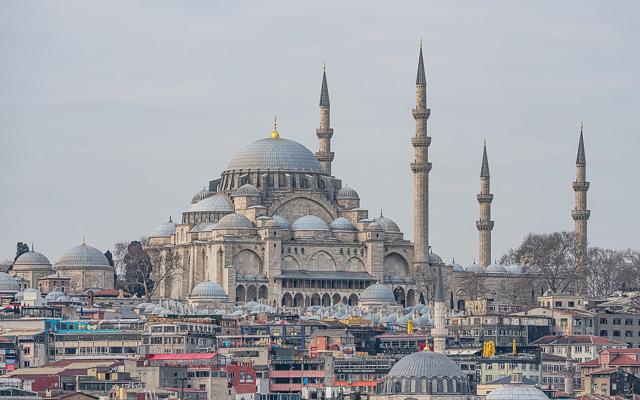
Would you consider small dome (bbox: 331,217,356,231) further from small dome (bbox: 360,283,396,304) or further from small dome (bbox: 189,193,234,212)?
small dome (bbox: 360,283,396,304)

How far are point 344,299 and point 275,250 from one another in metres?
3.73

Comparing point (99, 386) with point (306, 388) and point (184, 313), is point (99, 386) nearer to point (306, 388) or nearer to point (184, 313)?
point (306, 388)

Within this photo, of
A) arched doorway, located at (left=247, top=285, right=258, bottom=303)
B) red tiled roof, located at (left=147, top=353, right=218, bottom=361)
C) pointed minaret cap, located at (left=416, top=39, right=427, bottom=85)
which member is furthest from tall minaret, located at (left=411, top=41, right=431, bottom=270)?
red tiled roof, located at (left=147, top=353, right=218, bottom=361)

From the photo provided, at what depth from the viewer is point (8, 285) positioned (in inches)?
4761

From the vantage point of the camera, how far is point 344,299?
12269cm

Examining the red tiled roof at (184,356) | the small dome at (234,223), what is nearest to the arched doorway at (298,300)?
the small dome at (234,223)

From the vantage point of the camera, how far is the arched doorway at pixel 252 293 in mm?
120250

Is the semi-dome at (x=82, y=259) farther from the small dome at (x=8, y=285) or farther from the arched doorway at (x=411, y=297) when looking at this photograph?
the arched doorway at (x=411, y=297)

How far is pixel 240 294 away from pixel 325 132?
40.7 feet

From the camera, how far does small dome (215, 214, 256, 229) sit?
12162 centimetres

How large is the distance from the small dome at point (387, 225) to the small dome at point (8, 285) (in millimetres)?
16096

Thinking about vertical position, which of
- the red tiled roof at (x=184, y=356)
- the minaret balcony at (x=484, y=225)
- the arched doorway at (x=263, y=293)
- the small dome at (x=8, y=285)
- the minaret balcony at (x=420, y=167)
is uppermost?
the minaret balcony at (x=420, y=167)

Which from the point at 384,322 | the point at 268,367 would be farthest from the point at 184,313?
the point at 268,367

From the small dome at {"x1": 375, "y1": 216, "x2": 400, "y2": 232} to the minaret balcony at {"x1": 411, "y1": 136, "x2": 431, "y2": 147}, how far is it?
4748mm
